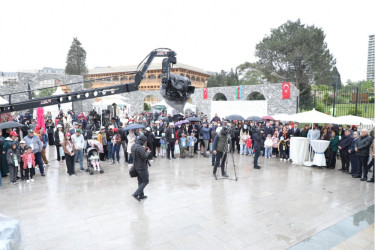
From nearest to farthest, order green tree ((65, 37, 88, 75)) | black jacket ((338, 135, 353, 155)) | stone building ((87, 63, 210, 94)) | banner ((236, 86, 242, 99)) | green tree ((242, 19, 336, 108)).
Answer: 1. black jacket ((338, 135, 353, 155))
2. banner ((236, 86, 242, 99))
3. green tree ((242, 19, 336, 108))
4. green tree ((65, 37, 88, 75))
5. stone building ((87, 63, 210, 94))

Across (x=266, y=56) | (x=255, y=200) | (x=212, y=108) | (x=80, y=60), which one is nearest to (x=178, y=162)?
(x=255, y=200)

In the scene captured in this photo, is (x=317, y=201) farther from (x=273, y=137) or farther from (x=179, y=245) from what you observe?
(x=273, y=137)

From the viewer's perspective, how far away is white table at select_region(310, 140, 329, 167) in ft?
29.8

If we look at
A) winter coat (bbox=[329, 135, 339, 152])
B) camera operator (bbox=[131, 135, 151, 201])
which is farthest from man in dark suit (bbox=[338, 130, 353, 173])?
camera operator (bbox=[131, 135, 151, 201])

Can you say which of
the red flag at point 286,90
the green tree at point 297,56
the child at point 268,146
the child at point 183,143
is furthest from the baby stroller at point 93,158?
the green tree at point 297,56

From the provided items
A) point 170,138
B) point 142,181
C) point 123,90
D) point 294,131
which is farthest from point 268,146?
point 123,90

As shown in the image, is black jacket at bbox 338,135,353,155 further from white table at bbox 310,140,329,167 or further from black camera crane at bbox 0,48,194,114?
black camera crane at bbox 0,48,194,114

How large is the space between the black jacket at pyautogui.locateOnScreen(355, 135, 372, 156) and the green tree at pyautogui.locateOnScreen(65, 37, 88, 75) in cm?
4646

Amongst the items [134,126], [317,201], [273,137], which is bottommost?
[317,201]

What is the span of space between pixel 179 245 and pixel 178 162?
6147mm

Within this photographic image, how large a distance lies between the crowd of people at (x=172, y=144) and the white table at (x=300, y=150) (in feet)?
1.13

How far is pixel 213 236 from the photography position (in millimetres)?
4277

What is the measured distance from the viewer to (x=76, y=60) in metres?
45.2

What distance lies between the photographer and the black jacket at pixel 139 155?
18.9 feet
